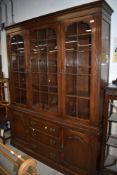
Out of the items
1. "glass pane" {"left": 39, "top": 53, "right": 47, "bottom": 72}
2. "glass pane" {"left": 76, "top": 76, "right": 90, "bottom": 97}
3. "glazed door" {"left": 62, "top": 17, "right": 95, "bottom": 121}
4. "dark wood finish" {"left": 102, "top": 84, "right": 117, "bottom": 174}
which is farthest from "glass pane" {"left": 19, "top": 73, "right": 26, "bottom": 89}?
"dark wood finish" {"left": 102, "top": 84, "right": 117, "bottom": 174}

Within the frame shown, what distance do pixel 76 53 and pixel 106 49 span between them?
44cm

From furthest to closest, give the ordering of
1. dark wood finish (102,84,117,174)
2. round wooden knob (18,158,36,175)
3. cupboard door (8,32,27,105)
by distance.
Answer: cupboard door (8,32,27,105) → dark wood finish (102,84,117,174) → round wooden knob (18,158,36,175)

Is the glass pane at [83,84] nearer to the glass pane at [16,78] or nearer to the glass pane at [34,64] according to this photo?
the glass pane at [34,64]

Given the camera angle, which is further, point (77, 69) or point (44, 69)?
point (44, 69)

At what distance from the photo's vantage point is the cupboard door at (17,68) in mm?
2756

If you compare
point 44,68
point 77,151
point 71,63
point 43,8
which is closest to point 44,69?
point 44,68

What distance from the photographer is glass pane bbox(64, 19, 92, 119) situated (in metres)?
2.07

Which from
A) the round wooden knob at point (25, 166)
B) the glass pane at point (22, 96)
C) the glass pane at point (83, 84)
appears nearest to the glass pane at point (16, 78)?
the glass pane at point (22, 96)

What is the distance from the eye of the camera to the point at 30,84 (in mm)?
2619

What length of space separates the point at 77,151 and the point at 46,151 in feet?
2.03

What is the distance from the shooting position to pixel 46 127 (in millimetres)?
2453

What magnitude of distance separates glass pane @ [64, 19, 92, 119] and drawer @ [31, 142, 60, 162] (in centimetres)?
71

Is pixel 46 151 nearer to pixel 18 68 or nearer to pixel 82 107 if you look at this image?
pixel 82 107

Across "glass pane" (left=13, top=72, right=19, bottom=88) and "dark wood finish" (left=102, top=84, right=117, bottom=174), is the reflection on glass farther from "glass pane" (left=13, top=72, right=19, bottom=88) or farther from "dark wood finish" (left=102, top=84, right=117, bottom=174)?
"dark wood finish" (left=102, top=84, right=117, bottom=174)
